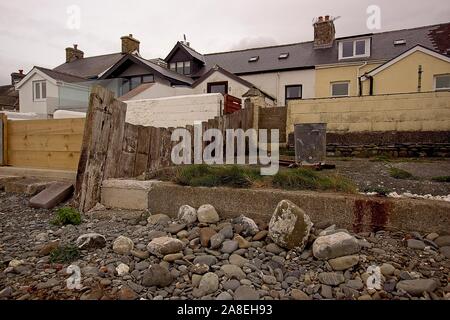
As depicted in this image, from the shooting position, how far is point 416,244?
8.07ft

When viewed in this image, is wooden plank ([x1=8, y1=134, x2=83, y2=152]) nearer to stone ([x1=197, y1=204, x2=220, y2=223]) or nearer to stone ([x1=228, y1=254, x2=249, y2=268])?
stone ([x1=197, y1=204, x2=220, y2=223])

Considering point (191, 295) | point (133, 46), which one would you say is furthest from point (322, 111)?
point (133, 46)

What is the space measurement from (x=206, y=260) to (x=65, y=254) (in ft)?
4.70

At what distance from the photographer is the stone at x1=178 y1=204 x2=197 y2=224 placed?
3.29 metres

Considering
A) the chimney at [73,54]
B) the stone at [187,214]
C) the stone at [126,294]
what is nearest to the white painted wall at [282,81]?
the stone at [187,214]

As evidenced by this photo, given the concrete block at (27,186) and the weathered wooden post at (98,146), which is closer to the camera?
the weathered wooden post at (98,146)

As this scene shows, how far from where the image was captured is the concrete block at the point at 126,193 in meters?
3.85

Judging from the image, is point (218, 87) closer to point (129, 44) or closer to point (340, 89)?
point (340, 89)

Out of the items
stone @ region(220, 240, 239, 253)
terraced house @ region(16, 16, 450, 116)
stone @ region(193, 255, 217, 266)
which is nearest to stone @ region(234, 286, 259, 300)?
stone @ region(193, 255, 217, 266)

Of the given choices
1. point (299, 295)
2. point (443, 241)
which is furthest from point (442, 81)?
point (299, 295)

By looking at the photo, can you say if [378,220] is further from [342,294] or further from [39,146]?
[39,146]

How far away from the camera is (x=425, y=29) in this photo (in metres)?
18.6

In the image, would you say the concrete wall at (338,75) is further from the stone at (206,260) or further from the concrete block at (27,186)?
the stone at (206,260)

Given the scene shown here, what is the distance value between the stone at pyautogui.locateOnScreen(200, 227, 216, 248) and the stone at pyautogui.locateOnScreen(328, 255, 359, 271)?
1.22 meters
